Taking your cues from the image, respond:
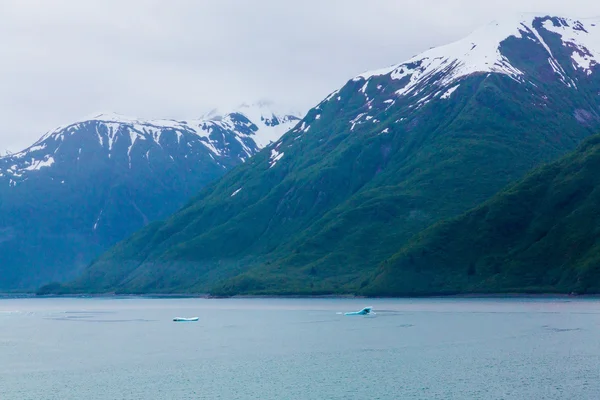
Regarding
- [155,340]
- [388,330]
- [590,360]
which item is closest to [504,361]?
[590,360]

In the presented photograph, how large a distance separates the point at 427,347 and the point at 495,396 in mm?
47617

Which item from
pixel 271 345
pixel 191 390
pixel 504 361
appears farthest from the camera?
pixel 271 345

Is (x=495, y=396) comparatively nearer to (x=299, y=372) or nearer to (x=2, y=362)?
(x=299, y=372)

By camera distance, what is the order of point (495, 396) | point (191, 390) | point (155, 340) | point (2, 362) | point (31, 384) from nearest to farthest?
1. point (495, 396)
2. point (191, 390)
3. point (31, 384)
4. point (2, 362)
5. point (155, 340)

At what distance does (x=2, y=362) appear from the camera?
149 m

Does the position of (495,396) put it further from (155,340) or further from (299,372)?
(155,340)

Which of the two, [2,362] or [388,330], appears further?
[388,330]

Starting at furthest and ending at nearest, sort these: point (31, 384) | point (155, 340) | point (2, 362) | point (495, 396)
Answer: point (155, 340) < point (2, 362) < point (31, 384) < point (495, 396)

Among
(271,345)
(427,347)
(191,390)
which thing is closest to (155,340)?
(271,345)

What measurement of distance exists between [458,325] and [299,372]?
72.6 m

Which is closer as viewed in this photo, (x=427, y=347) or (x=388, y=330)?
(x=427, y=347)

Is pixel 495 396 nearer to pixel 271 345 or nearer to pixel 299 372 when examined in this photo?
pixel 299 372

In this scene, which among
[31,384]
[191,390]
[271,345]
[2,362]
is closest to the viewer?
[191,390]

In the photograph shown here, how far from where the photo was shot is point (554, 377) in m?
118
